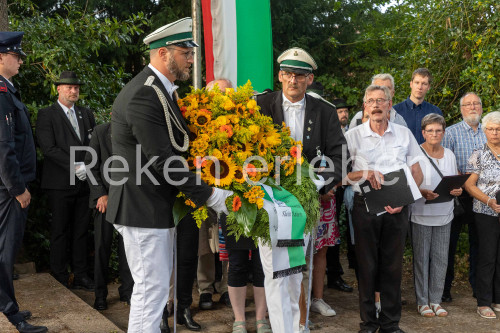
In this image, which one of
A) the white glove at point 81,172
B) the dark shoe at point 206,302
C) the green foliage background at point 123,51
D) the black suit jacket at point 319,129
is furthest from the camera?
the green foliage background at point 123,51

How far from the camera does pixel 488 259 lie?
6023mm

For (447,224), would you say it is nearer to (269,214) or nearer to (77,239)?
(269,214)

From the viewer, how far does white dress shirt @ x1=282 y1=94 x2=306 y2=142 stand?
4863 millimetres

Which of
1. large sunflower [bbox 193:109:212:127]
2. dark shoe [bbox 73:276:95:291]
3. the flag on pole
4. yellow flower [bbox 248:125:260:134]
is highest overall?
the flag on pole

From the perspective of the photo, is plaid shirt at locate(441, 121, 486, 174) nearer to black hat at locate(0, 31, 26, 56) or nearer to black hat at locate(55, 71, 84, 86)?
black hat at locate(55, 71, 84, 86)

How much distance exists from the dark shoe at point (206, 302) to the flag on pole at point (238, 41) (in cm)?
269

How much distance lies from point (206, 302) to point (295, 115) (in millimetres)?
2147

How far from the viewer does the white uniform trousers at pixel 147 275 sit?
3670 millimetres

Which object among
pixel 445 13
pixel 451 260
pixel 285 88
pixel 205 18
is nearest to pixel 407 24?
pixel 445 13

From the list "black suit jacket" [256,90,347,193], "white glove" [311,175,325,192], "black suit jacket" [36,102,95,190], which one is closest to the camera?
"white glove" [311,175,325,192]

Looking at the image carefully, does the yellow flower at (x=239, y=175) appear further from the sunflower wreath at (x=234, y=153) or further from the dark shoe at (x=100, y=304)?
the dark shoe at (x=100, y=304)

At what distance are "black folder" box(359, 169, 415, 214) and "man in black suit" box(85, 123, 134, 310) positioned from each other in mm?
2431

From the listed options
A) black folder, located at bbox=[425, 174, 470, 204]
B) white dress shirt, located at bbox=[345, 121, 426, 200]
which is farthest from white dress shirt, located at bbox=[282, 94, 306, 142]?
black folder, located at bbox=[425, 174, 470, 204]

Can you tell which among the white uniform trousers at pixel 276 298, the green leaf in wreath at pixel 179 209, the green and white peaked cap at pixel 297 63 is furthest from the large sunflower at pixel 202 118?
the green and white peaked cap at pixel 297 63
